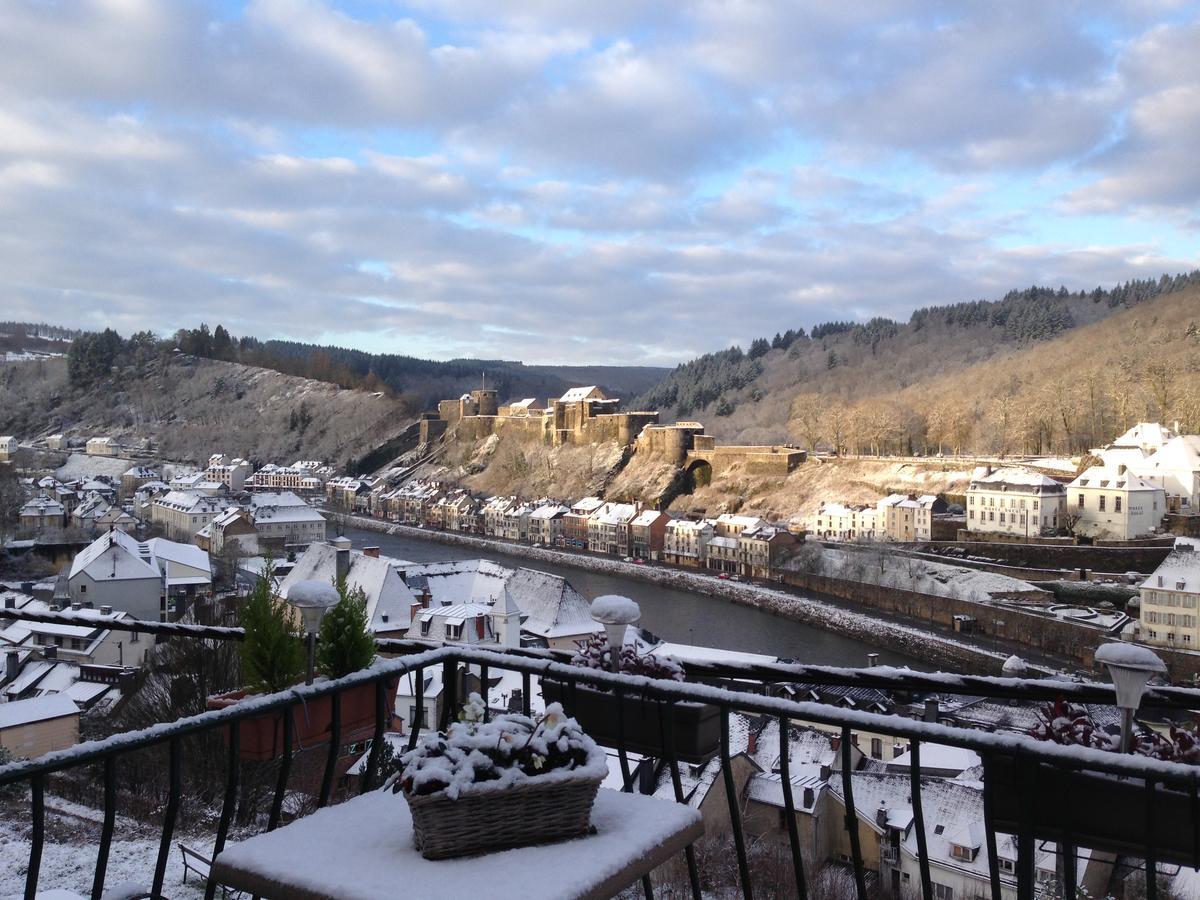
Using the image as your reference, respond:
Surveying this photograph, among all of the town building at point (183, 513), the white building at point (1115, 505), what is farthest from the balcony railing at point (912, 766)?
the town building at point (183, 513)

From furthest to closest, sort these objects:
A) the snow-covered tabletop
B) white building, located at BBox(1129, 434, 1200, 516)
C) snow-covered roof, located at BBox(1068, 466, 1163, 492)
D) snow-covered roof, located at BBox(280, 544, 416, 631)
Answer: white building, located at BBox(1129, 434, 1200, 516) < snow-covered roof, located at BBox(1068, 466, 1163, 492) < snow-covered roof, located at BBox(280, 544, 416, 631) < the snow-covered tabletop

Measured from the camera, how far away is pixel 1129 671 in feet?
4.79

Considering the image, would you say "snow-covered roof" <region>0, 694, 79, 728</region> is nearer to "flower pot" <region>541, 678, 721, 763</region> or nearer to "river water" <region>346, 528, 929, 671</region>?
"flower pot" <region>541, 678, 721, 763</region>

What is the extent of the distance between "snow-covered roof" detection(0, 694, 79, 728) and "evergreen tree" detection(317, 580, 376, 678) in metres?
7.31

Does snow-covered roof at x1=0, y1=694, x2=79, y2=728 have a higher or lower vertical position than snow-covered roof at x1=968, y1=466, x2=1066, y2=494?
lower

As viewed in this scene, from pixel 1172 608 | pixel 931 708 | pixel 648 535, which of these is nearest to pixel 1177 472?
pixel 1172 608

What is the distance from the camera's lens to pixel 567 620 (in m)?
17.6

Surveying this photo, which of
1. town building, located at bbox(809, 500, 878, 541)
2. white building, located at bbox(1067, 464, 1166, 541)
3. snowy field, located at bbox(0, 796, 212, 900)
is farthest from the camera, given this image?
town building, located at bbox(809, 500, 878, 541)

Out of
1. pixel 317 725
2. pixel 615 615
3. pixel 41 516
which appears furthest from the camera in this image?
pixel 41 516

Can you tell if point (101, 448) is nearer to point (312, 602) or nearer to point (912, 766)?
point (312, 602)

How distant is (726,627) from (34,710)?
17.8 meters

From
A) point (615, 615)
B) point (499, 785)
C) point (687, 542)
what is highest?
point (615, 615)

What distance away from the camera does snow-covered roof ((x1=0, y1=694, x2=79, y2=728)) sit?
26.7 ft

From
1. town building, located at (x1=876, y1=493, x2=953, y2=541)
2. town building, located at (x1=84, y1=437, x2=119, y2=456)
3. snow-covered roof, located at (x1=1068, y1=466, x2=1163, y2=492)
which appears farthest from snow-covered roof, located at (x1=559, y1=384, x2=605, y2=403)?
town building, located at (x1=84, y1=437, x2=119, y2=456)
